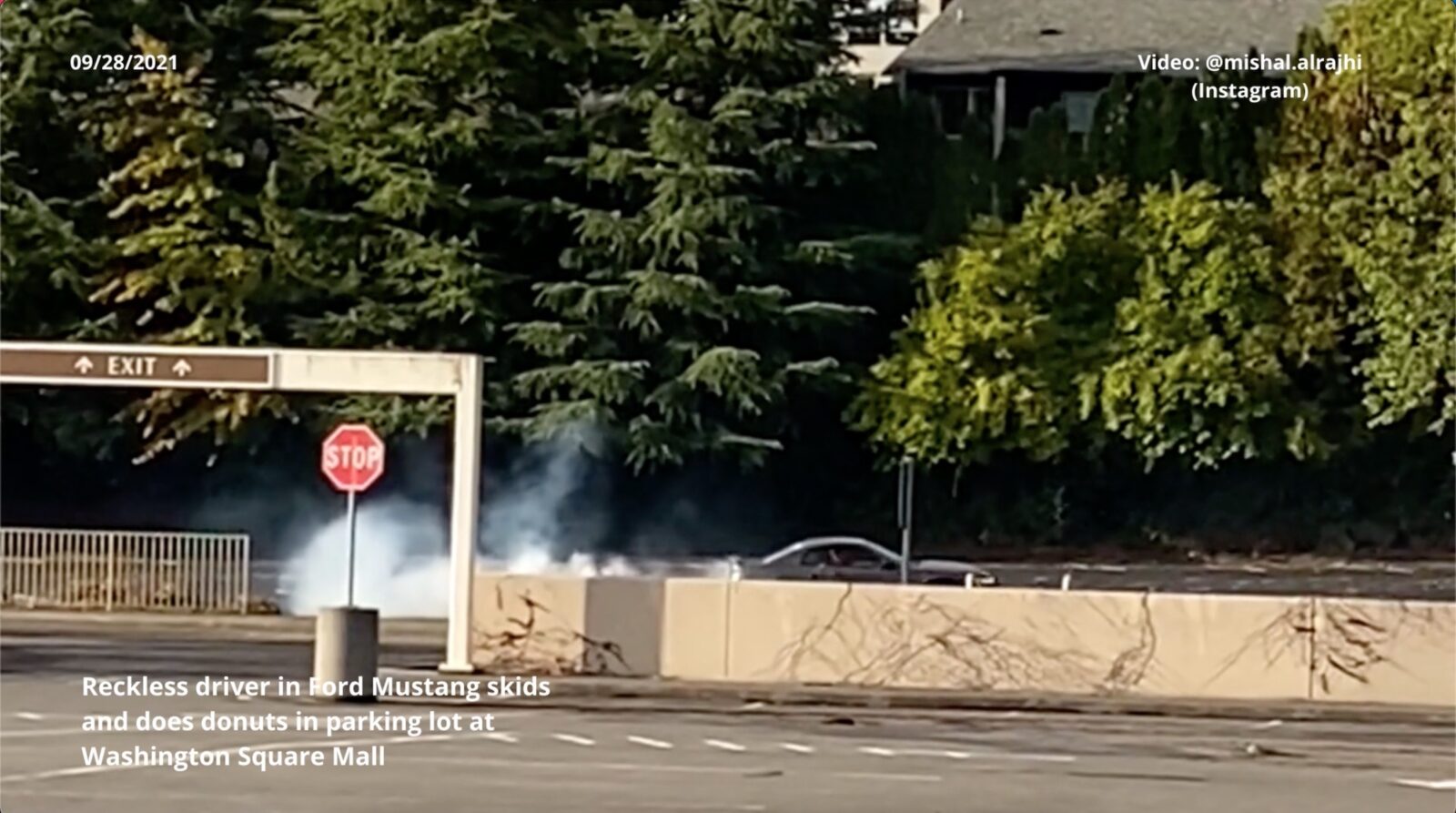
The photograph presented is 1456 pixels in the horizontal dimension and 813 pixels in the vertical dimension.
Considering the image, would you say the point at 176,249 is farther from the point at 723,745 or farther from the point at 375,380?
the point at 723,745

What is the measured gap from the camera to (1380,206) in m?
52.1

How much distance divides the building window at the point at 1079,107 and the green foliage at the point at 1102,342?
376cm

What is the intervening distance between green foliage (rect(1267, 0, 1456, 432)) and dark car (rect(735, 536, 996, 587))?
1161cm

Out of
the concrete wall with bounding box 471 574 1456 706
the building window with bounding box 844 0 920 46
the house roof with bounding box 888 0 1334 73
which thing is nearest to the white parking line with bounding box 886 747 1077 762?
the concrete wall with bounding box 471 574 1456 706

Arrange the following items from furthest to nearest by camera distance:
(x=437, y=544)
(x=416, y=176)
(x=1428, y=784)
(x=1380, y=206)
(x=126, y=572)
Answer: (x=1380, y=206) < (x=416, y=176) < (x=437, y=544) < (x=126, y=572) < (x=1428, y=784)

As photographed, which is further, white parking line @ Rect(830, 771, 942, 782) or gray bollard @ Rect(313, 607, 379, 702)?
gray bollard @ Rect(313, 607, 379, 702)

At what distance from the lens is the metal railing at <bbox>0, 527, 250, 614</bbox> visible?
40781mm

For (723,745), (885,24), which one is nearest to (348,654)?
(723,745)

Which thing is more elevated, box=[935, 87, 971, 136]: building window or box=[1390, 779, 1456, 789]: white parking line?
box=[935, 87, 971, 136]: building window

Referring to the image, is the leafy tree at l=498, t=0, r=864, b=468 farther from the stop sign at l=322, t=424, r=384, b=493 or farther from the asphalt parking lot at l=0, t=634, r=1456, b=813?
the asphalt parking lot at l=0, t=634, r=1456, b=813

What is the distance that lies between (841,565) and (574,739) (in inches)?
897

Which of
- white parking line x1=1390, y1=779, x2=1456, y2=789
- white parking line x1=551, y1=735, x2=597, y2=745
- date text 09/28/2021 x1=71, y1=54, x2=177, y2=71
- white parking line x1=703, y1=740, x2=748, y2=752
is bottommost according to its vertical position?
white parking line x1=1390, y1=779, x2=1456, y2=789

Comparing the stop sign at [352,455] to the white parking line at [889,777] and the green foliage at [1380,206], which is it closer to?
the white parking line at [889,777]

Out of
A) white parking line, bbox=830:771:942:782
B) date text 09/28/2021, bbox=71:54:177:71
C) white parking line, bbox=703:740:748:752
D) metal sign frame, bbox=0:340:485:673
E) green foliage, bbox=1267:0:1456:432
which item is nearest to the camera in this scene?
white parking line, bbox=830:771:942:782
